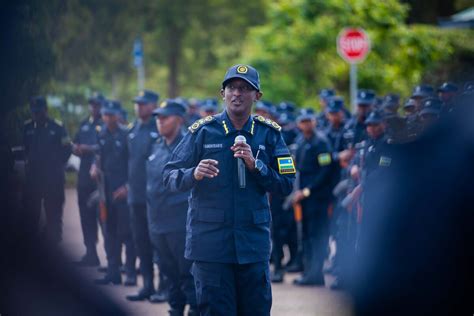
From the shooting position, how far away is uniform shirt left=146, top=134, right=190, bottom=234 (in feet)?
28.3

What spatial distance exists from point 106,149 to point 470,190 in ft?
26.4

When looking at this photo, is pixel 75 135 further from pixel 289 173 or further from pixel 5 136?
pixel 5 136

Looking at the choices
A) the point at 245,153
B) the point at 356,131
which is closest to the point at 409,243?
the point at 245,153

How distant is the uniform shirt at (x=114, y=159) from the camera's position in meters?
11.2

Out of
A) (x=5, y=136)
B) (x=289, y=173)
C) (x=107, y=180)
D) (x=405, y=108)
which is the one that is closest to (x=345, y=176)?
(x=405, y=108)

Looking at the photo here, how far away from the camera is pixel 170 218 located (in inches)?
340

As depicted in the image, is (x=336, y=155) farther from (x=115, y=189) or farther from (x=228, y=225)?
(x=228, y=225)

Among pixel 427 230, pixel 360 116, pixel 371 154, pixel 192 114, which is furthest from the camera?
pixel 192 114

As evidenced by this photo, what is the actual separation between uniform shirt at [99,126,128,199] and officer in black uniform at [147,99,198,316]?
2062 mm

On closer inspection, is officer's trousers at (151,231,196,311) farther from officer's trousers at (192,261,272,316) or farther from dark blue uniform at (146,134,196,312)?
officer's trousers at (192,261,272,316)

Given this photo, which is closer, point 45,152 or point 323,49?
point 45,152

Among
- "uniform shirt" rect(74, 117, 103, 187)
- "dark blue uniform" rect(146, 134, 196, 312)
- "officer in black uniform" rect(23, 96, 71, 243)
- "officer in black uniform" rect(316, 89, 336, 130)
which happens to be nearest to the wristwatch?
"officer in black uniform" rect(23, 96, 71, 243)

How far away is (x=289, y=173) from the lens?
598 cm

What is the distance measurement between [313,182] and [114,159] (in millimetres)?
2456
